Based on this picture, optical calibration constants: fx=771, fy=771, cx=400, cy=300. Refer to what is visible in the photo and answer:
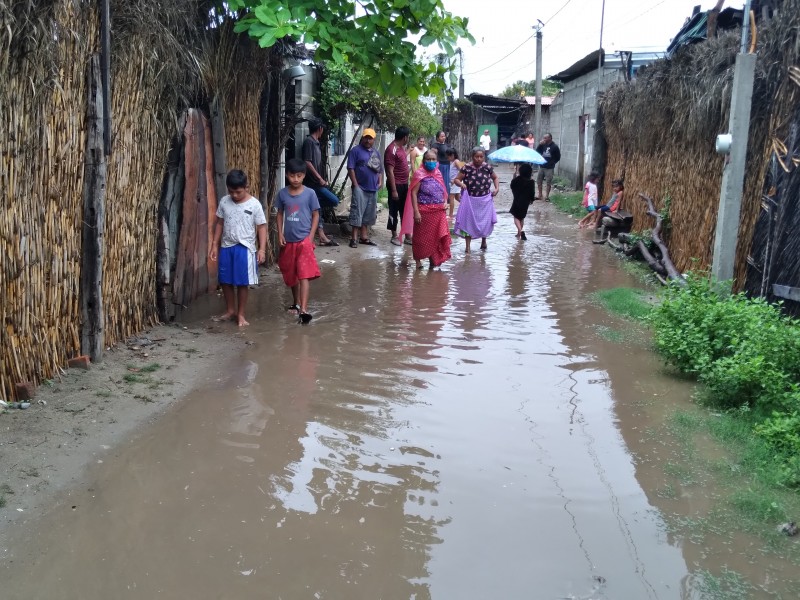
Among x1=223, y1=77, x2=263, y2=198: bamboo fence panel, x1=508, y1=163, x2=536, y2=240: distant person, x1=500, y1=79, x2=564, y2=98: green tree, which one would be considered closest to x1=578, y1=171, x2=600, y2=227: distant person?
x1=508, y1=163, x2=536, y2=240: distant person

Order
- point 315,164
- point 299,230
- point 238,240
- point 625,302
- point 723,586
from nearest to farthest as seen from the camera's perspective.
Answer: point 723,586
point 238,240
point 299,230
point 625,302
point 315,164

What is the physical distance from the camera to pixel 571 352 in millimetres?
6629

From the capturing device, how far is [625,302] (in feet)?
27.0

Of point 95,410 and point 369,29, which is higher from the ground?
point 369,29

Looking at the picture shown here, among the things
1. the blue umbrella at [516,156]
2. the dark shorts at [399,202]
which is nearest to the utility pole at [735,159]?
the dark shorts at [399,202]

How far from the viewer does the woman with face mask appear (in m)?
10.1

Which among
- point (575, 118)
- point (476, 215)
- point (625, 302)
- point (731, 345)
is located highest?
point (575, 118)

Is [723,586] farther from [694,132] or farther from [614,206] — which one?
[614,206]

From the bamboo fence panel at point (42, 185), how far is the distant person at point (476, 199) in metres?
7.33

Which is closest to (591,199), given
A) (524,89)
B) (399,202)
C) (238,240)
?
(399,202)

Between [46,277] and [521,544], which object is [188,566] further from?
[46,277]

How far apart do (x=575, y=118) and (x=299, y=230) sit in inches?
773

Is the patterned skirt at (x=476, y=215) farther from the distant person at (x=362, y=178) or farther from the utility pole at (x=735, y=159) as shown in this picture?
the utility pole at (x=735, y=159)

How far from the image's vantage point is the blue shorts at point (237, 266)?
23.1 ft
